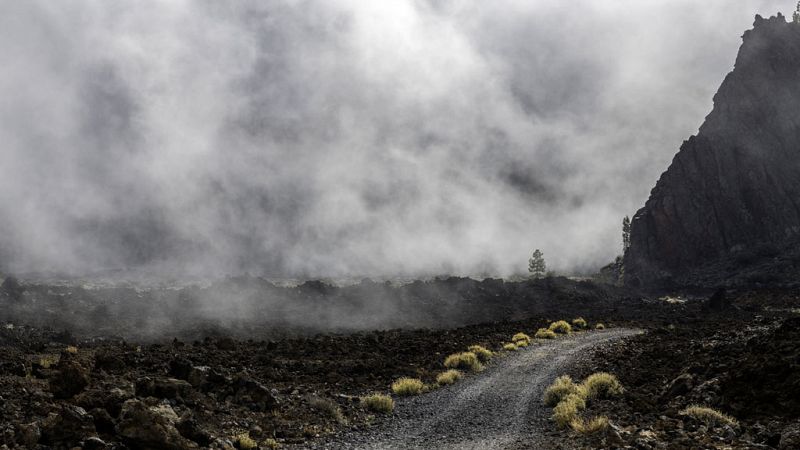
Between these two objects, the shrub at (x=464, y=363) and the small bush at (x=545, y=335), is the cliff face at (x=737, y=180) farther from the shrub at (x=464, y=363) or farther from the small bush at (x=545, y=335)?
the shrub at (x=464, y=363)

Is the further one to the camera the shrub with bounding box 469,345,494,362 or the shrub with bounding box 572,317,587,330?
the shrub with bounding box 572,317,587,330

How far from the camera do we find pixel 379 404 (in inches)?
827

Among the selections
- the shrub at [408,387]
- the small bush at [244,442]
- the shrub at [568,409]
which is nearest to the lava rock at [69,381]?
the small bush at [244,442]

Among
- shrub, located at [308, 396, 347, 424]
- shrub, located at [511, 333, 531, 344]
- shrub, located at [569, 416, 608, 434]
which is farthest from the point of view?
shrub, located at [511, 333, 531, 344]

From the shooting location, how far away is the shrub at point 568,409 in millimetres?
17375

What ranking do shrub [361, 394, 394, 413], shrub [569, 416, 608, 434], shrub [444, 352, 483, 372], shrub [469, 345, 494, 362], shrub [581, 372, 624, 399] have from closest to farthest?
1. shrub [569, 416, 608, 434]
2. shrub [581, 372, 624, 399]
3. shrub [361, 394, 394, 413]
4. shrub [444, 352, 483, 372]
5. shrub [469, 345, 494, 362]

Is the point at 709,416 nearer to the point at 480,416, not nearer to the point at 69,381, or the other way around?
the point at 480,416

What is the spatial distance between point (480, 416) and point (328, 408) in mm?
6139

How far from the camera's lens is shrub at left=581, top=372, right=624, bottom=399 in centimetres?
2006

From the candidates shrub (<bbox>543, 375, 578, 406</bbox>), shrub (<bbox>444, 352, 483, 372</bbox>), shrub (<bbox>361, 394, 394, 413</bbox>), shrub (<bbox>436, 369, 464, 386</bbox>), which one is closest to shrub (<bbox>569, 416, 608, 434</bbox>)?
shrub (<bbox>543, 375, 578, 406</bbox>)

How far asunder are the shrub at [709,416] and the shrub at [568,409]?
357cm

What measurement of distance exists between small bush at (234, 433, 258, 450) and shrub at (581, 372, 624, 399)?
1309 centimetres

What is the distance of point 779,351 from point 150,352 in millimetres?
28966

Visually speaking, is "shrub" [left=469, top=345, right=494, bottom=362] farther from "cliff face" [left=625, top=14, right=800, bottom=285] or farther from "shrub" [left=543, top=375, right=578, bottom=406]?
"cliff face" [left=625, top=14, right=800, bottom=285]
